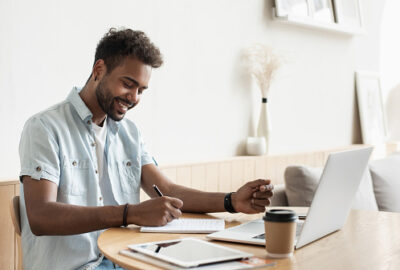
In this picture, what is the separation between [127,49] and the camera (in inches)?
73.8

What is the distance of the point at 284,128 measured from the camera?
370 cm

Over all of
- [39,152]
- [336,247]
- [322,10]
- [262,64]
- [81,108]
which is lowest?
[336,247]

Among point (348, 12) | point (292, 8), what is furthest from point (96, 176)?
point (348, 12)

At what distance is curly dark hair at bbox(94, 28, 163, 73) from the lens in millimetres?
1878

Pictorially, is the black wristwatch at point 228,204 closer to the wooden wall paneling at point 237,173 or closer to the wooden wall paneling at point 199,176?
the wooden wall paneling at point 199,176

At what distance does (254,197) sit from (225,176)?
50.1 inches

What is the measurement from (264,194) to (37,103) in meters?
1.09

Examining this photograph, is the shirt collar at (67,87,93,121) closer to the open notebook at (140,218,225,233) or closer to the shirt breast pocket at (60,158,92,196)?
the shirt breast pocket at (60,158,92,196)

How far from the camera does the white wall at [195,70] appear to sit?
2.24 metres

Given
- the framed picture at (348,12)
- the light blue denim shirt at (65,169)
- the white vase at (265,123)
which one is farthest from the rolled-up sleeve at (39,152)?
the framed picture at (348,12)

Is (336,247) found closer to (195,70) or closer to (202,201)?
(202,201)

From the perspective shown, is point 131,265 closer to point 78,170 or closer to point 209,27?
point 78,170

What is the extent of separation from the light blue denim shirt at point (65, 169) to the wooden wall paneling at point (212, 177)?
1.05m

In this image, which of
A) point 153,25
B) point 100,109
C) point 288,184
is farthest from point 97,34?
point 288,184
